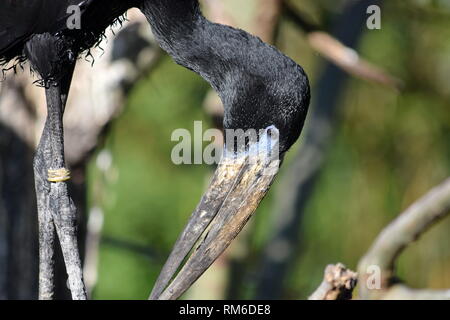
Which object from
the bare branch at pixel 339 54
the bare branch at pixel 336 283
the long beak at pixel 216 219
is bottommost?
the bare branch at pixel 336 283

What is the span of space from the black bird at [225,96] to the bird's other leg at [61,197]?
18mm

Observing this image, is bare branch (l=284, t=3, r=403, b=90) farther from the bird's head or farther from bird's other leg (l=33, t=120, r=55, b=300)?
bird's other leg (l=33, t=120, r=55, b=300)

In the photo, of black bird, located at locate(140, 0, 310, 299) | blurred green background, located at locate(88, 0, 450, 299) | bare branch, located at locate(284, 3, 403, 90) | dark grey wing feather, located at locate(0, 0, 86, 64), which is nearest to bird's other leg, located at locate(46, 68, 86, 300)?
dark grey wing feather, located at locate(0, 0, 86, 64)

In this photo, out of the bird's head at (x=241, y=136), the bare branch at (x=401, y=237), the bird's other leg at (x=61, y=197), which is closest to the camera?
the bird's head at (x=241, y=136)

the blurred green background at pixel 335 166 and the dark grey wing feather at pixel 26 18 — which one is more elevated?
the blurred green background at pixel 335 166

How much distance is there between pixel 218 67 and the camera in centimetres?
498

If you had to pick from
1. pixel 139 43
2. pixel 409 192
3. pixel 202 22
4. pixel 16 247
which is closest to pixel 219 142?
pixel 139 43

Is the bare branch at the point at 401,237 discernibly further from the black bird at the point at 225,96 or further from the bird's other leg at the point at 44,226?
the bird's other leg at the point at 44,226

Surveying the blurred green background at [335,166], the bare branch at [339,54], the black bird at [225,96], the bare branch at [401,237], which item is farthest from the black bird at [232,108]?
the blurred green background at [335,166]

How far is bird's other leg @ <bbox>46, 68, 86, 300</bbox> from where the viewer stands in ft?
17.3

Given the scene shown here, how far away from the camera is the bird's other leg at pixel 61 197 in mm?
5262

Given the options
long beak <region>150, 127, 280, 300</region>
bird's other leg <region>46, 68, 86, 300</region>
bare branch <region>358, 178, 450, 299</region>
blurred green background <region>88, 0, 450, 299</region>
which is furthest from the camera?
blurred green background <region>88, 0, 450, 299</region>

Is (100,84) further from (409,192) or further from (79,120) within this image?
(409,192)
